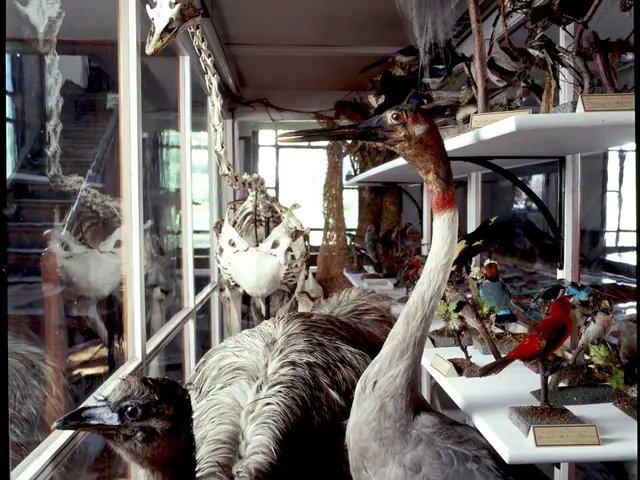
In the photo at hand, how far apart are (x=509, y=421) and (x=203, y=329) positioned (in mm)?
1046

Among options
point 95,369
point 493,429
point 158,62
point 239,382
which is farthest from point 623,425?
point 158,62

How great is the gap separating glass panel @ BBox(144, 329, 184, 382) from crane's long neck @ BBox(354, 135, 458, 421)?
1.91 ft

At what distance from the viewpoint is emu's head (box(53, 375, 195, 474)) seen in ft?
2.46

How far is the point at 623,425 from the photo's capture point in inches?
32.8

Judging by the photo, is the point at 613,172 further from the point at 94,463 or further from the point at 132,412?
the point at 94,463

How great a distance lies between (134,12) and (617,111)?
981mm

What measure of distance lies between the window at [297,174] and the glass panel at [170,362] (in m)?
0.45

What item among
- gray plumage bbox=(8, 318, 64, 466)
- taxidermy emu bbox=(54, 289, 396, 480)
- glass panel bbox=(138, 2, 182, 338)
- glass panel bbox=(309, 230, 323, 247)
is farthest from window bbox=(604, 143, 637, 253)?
glass panel bbox=(138, 2, 182, 338)

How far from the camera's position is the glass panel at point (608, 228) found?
0.89m

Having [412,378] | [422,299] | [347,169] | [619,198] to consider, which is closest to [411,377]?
[412,378]

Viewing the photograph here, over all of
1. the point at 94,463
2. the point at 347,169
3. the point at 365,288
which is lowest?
the point at 94,463

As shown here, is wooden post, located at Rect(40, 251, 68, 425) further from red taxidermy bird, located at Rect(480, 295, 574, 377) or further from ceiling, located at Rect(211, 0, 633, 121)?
red taxidermy bird, located at Rect(480, 295, 574, 377)

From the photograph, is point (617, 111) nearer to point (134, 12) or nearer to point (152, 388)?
point (152, 388)

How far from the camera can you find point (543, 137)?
0.91 meters
